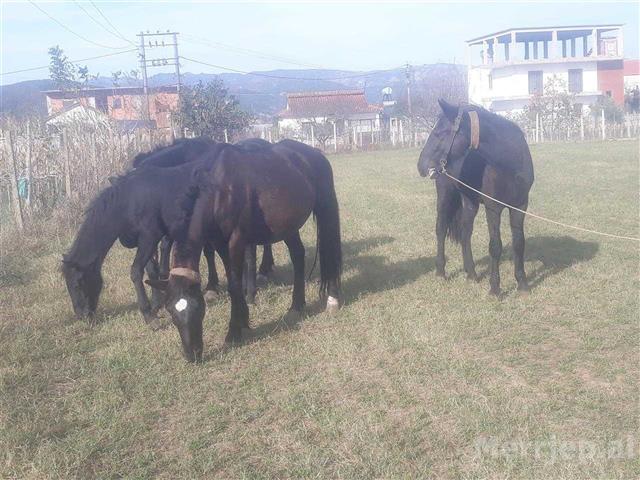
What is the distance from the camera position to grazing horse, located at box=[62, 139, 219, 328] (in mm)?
5312

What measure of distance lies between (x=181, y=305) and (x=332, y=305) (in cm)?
200

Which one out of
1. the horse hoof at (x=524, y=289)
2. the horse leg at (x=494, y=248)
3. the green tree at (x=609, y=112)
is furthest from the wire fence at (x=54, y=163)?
the green tree at (x=609, y=112)

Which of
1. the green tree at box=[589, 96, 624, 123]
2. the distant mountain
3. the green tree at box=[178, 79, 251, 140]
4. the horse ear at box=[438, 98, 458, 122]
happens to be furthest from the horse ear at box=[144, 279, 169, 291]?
the green tree at box=[589, 96, 624, 123]

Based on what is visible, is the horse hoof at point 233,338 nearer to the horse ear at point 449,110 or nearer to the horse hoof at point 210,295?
the horse hoof at point 210,295

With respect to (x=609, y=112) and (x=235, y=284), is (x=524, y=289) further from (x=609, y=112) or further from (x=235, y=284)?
(x=609, y=112)

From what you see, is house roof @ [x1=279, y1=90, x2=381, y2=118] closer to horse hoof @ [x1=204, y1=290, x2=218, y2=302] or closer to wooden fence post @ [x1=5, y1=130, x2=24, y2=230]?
wooden fence post @ [x1=5, y1=130, x2=24, y2=230]

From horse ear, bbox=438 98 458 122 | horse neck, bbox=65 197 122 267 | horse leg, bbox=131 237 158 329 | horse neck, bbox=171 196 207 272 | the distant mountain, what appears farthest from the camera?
the distant mountain

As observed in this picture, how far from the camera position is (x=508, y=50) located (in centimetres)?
5391

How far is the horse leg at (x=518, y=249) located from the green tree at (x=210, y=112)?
2313 centimetres

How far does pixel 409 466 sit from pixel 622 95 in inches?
2223

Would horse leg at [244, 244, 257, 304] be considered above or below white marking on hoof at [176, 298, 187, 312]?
below

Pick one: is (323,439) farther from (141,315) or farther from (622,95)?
(622,95)

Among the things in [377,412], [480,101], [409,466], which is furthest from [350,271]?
[480,101]

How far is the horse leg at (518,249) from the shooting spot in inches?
261
